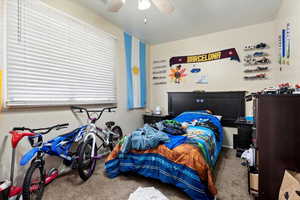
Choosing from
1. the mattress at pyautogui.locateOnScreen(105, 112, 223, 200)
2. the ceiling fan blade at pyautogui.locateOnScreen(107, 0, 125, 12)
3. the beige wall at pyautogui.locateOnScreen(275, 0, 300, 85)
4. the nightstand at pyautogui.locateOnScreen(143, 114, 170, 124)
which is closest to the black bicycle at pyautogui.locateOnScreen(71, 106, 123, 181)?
the mattress at pyautogui.locateOnScreen(105, 112, 223, 200)

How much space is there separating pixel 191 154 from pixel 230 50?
8.94 feet

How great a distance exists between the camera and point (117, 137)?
279 cm

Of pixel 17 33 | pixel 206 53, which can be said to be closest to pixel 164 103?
pixel 206 53

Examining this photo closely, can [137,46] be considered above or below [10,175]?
above

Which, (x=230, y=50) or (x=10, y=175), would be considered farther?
(x=230, y=50)

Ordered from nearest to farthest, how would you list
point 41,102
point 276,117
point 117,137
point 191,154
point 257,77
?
1. point 276,117
2. point 191,154
3. point 41,102
4. point 117,137
5. point 257,77

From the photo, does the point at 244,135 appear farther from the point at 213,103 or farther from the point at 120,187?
the point at 120,187

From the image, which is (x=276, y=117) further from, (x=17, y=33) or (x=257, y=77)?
(x=17, y=33)

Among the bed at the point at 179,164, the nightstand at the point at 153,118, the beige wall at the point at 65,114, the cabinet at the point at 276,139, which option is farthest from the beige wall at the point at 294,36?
the beige wall at the point at 65,114

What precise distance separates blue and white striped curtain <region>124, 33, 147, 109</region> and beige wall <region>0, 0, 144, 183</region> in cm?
15

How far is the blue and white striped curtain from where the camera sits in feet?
11.4

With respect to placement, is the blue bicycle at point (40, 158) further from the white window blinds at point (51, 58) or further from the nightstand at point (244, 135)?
the nightstand at point (244, 135)

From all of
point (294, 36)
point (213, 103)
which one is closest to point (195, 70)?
point (213, 103)

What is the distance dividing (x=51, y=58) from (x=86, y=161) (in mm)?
1562
